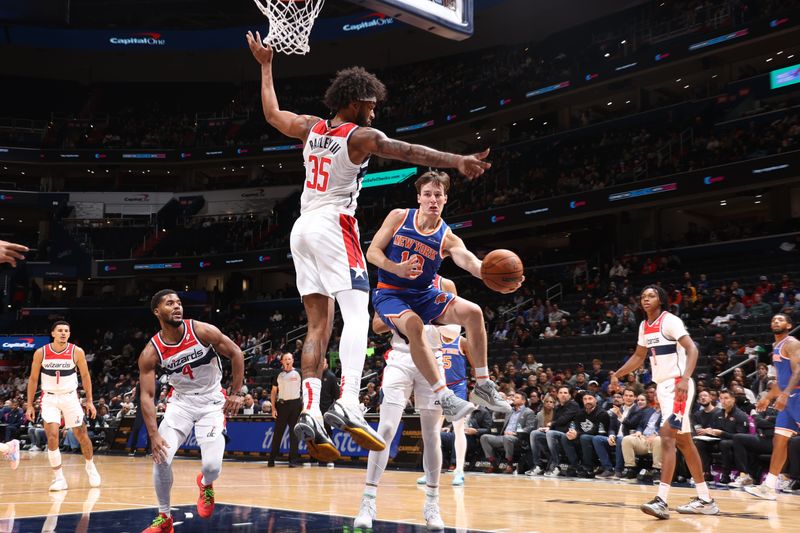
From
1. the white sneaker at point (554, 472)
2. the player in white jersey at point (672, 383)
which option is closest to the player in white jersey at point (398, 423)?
the player in white jersey at point (672, 383)

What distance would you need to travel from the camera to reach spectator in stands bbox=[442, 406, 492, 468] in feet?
46.5

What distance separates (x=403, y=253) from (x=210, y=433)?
259 centimetres

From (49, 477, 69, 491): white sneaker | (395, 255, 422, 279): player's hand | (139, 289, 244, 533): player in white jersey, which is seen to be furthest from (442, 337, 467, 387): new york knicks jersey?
(49, 477, 69, 491): white sneaker

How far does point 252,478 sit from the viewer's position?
12422 millimetres

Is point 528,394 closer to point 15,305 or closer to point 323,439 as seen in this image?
point 323,439

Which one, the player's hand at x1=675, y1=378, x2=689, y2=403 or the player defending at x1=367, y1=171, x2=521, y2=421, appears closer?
the player defending at x1=367, y1=171, x2=521, y2=421

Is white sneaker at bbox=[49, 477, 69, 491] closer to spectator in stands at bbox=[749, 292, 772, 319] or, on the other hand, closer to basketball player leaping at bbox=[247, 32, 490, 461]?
basketball player leaping at bbox=[247, 32, 490, 461]

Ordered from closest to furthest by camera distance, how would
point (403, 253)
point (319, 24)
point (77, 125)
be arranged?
point (403, 253), point (319, 24), point (77, 125)

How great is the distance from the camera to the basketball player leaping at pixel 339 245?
495cm

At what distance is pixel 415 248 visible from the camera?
247 inches

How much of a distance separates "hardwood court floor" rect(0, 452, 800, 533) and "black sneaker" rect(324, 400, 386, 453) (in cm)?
206

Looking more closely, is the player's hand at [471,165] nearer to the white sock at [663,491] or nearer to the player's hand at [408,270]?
the player's hand at [408,270]

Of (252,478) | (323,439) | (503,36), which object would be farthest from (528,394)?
(503,36)

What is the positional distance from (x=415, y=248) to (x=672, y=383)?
373 centimetres
